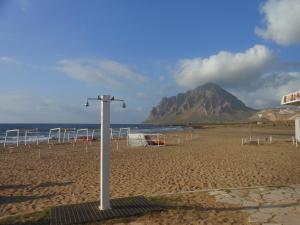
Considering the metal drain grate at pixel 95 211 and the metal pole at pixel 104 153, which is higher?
the metal pole at pixel 104 153

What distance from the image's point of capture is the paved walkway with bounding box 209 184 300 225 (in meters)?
5.81

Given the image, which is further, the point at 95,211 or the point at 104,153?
the point at 104,153

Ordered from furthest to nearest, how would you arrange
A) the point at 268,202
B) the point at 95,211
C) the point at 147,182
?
the point at 147,182 → the point at 268,202 → the point at 95,211

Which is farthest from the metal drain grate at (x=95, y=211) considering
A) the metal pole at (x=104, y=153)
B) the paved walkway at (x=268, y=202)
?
the paved walkway at (x=268, y=202)

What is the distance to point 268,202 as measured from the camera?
271 inches

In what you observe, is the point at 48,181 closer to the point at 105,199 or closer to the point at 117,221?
the point at 105,199

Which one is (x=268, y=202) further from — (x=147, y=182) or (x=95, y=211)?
(x=147, y=182)

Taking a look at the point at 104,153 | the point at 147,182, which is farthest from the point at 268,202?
the point at 147,182

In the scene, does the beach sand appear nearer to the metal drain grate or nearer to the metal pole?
the metal drain grate

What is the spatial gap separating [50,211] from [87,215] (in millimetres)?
825

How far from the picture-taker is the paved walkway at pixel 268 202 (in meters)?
5.81

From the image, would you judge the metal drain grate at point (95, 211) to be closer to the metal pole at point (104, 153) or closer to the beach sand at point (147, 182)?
the metal pole at point (104, 153)

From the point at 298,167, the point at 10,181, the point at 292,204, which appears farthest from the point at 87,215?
the point at 298,167

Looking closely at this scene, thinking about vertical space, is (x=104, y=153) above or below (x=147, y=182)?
above
